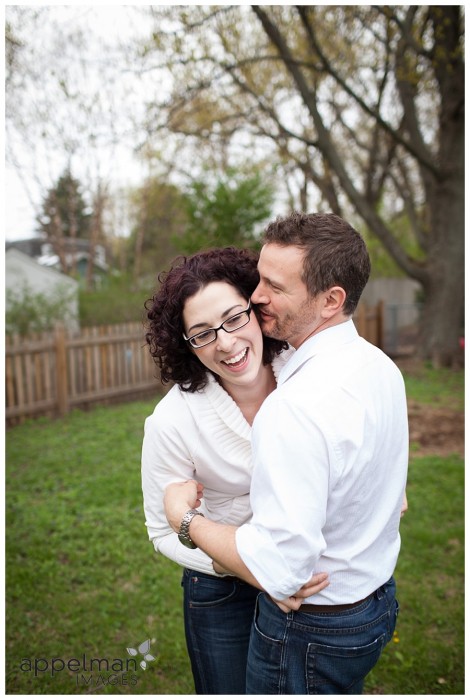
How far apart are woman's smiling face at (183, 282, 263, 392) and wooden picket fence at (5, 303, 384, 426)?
23.0 feet

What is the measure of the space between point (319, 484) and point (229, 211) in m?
11.1

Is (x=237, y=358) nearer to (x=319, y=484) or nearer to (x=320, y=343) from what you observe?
(x=320, y=343)

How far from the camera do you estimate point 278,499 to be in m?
1.26

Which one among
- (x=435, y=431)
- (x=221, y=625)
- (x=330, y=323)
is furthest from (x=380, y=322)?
(x=330, y=323)

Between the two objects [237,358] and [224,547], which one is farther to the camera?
[237,358]

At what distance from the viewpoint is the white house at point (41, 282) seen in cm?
1111

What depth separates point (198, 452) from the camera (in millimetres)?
1794

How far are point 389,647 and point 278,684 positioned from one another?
6.93 ft

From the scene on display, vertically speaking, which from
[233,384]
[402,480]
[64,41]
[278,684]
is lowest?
[278,684]

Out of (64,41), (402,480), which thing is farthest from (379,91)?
(402,480)

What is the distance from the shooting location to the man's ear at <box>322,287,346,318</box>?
1.54 metres

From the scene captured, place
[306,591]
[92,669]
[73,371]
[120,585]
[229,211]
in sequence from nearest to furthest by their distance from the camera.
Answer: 1. [306,591]
2. [92,669]
3. [120,585]
4. [73,371]
5. [229,211]

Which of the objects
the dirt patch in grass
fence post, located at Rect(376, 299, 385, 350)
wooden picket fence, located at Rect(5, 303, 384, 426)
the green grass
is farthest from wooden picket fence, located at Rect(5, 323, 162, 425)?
fence post, located at Rect(376, 299, 385, 350)

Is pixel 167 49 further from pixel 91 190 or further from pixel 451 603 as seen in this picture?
pixel 91 190
